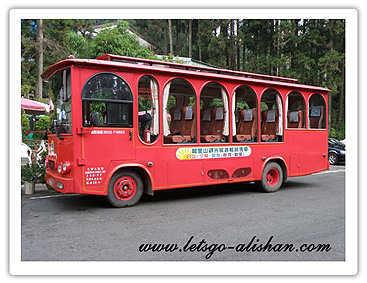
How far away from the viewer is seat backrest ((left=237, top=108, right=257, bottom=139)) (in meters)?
8.84

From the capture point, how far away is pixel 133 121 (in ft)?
21.9

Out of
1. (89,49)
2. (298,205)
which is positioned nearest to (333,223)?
(298,205)

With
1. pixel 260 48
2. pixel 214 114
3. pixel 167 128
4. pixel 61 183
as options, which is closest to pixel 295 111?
pixel 214 114

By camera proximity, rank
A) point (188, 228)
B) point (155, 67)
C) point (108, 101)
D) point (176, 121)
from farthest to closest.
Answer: point (176, 121) → point (155, 67) → point (108, 101) → point (188, 228)

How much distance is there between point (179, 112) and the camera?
8.93 m

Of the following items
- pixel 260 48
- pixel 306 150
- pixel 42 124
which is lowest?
pixel 306 150

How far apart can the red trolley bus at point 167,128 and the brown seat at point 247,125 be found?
3 centimetres

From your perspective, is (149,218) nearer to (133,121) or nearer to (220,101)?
(133,121)

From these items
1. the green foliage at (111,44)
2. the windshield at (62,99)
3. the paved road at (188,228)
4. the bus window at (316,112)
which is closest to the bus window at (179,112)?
the paved road at (188,228)

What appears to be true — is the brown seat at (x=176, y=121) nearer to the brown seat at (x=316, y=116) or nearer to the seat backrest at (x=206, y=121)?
the seat backrest at (x=206, y=121)

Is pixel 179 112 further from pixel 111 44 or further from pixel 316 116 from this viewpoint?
pixel 111 44

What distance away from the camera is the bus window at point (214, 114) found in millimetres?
8180

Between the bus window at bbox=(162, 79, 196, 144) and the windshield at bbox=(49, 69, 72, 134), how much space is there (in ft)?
6.40

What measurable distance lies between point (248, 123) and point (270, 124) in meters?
0.71
